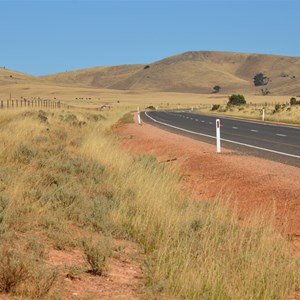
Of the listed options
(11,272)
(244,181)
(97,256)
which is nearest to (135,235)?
(97,256)


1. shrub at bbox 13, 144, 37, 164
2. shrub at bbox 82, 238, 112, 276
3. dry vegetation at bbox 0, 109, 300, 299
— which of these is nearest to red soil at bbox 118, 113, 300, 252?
dry vegetation at bbox 0, 109, 300, 299

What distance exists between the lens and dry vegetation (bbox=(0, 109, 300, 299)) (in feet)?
16.4

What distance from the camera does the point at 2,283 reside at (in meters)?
4.62

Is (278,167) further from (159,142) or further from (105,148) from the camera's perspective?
(159,142)

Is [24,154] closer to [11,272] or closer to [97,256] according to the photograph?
[97,256]

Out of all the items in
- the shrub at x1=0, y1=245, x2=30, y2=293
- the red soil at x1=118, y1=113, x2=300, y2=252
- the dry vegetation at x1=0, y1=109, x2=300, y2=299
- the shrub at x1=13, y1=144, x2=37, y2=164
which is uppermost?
the shrub at x1=13, y1=144, x2=37, y2=164

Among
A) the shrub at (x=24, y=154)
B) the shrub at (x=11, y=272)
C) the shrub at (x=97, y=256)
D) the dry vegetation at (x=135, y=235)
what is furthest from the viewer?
the shrub at (x=24, y=154)

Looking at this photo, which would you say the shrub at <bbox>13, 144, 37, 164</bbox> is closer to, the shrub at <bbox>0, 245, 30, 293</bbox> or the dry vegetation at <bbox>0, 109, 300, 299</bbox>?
the dry vegetation at <bbox>0, 109, 300, 299</bbox>

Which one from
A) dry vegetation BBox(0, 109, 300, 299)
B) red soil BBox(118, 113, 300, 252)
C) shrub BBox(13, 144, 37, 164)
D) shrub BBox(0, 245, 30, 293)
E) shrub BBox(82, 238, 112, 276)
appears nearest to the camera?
shrub BBox(0, 245, 30, 293)

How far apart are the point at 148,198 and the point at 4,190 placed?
2.30m

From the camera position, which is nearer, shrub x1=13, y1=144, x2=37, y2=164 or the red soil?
the red soil

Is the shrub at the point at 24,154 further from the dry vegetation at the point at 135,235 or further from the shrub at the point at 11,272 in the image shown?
the shrub at the point at 11,272

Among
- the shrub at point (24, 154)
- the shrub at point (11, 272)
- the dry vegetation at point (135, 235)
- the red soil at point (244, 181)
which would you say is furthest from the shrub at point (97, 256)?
the shrub at point (24, 154)

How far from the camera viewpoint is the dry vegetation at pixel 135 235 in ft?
16.4
